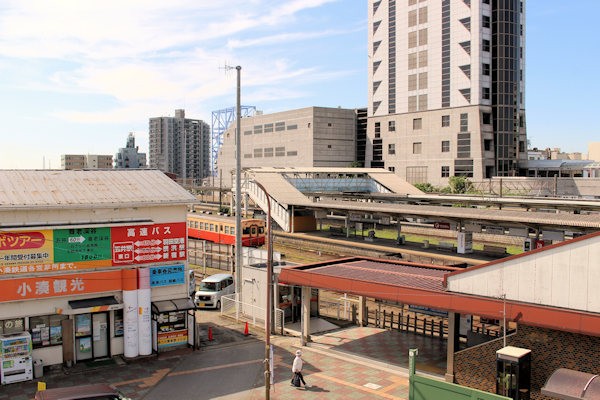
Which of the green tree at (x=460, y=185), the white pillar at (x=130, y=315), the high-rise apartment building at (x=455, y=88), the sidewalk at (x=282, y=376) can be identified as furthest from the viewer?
the high-rise apartment building at (x=455, y=88)

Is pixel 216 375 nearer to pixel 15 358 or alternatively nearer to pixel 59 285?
pixel 59 285

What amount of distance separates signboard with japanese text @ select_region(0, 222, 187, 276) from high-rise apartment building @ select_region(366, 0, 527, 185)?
67677mm

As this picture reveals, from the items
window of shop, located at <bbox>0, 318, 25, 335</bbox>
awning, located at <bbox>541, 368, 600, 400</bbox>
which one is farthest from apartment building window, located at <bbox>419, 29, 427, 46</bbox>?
awning, located at <bbox>541, 368, 600, 400</bbox>

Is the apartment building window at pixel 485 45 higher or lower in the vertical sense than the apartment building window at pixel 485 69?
higher

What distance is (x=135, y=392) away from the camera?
19297 mm

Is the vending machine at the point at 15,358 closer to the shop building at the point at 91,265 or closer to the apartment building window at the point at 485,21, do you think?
the shop building at the point at 91,265

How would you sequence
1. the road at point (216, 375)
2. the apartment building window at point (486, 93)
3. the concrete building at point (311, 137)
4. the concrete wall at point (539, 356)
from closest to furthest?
the concrete wall at point (539, 356), the road at point (216, 375), the apartment building window at point (486, 93), the concrete building at point (311, 137)

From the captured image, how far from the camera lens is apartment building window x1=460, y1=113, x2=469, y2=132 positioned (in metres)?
85.2

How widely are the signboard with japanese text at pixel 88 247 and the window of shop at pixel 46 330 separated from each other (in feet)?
6.19

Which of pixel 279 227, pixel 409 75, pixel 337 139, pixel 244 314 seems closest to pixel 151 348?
pixel 244 314

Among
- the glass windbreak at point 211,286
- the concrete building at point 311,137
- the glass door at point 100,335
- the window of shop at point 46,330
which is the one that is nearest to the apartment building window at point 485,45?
the concrete building at point 311,137

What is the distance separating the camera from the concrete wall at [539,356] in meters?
16.4

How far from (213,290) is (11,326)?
12.8 meters

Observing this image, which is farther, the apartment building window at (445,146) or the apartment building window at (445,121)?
the apartment building window at (445,146)
